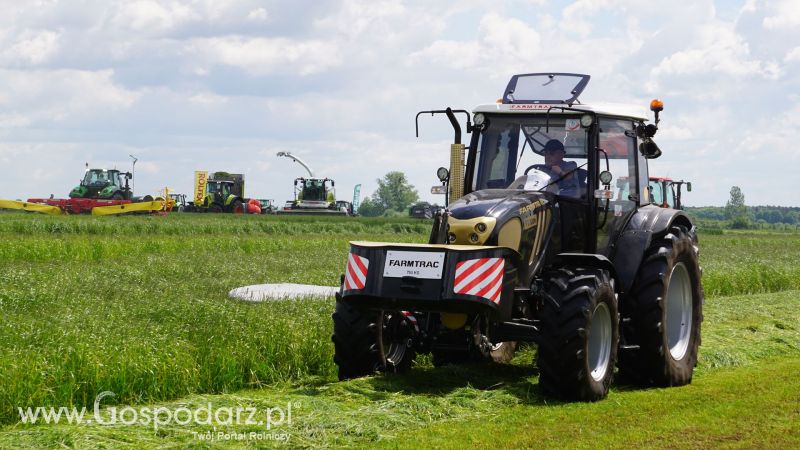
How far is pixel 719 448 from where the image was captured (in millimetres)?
6926

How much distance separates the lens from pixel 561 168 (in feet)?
31.8

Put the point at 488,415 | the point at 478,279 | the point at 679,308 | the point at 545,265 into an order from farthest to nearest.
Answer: the point at 679,308, the point at 545,265, the point at 478,279, the point at 488,415

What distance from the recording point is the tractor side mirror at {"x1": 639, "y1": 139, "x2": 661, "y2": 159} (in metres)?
10.3

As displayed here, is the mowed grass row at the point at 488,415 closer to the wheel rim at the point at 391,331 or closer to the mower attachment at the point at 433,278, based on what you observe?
the wheel rim at the point at 391,331

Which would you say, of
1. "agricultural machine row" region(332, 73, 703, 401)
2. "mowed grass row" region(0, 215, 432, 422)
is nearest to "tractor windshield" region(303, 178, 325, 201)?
"mowed grass row" region(0, 215, 432, 422)

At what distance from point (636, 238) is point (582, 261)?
43.3 inches

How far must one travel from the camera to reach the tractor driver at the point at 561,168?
962cm

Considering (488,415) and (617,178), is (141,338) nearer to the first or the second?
(488,415)

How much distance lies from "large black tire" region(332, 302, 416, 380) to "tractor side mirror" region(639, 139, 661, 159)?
3.09m

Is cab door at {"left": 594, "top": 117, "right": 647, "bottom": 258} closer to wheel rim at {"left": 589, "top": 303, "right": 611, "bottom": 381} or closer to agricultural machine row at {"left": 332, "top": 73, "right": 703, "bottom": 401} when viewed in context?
agricultural machine row at {"left": 332, "top": 73, "right": 703, "bottom": 401}

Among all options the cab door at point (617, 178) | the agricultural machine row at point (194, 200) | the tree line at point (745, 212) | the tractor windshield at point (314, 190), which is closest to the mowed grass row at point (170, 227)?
the agricultural machine row at point (194, 200)

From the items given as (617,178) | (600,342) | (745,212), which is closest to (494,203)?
(600,342)

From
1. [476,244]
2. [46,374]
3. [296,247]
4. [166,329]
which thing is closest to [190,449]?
[46,374]

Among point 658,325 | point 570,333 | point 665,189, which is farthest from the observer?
point 665,189
